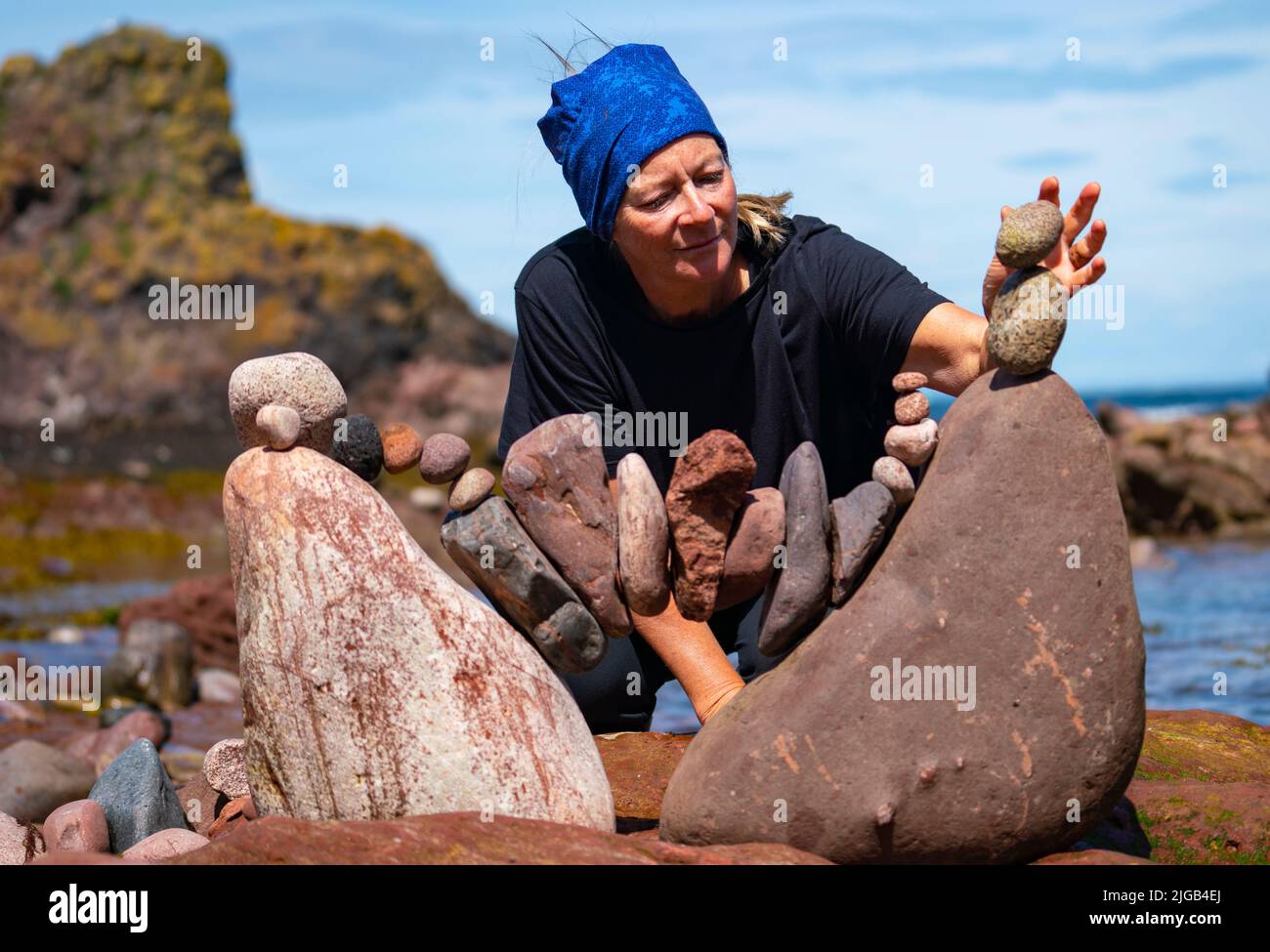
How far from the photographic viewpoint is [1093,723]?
12.0 feet

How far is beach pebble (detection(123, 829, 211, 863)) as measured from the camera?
411 cm

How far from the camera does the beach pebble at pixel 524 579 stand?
13.0 feet

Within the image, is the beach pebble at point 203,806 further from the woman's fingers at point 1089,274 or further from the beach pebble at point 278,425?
the woman's fingers at point 1089,274

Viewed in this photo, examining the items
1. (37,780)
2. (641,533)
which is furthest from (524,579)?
(37,780)

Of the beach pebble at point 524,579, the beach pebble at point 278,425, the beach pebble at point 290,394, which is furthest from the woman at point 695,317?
the beach pebble at point 278,425

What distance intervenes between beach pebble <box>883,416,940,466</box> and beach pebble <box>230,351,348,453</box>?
163cm

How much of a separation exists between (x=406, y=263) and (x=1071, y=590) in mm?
30833

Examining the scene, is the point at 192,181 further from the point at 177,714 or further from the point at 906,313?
the point at 906,313

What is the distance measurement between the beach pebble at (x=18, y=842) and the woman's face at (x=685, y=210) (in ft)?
9.23

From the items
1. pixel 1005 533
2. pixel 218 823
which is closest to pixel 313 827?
pixel 218 823

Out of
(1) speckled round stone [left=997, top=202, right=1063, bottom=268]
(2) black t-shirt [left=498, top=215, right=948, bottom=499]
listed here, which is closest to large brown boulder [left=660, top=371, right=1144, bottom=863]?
(1) speckled round stone [left=997, top=202, right=1063, bottom=268]

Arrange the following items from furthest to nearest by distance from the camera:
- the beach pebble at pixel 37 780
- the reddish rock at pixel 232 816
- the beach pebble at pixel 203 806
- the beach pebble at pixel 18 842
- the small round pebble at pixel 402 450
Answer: the beach pebble at pixel 37 780
the beach pebble at pixel 203 806
the reddish rock at pixel 232 816
the beach pebble at pixel 18 842
the small round pebble at pixel 402 450

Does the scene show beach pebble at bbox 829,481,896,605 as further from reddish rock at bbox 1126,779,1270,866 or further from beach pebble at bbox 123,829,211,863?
beach pebble at bbox 123,829,211,863

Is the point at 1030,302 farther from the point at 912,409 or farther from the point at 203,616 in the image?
the point at 203,616
